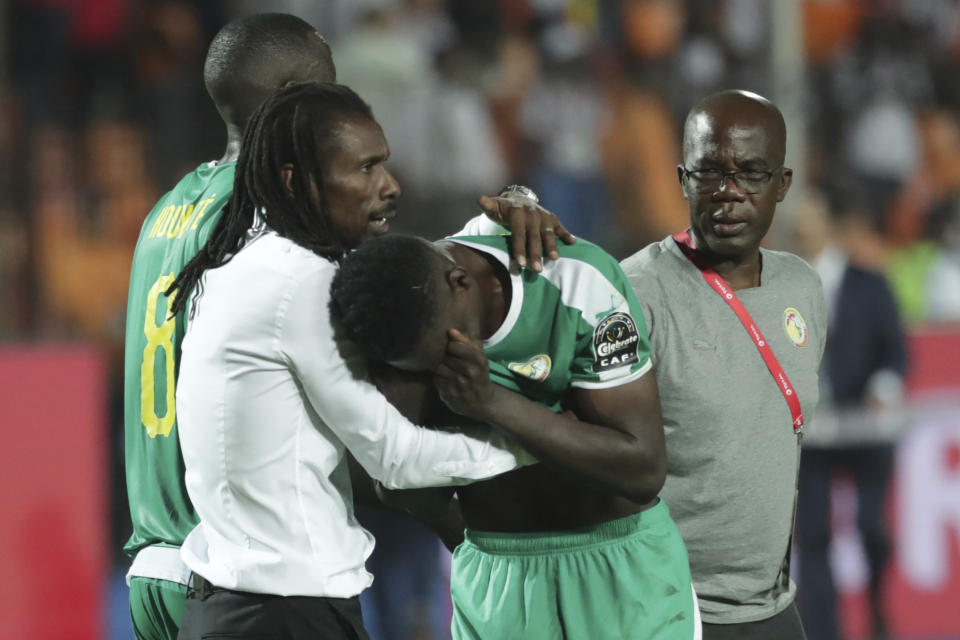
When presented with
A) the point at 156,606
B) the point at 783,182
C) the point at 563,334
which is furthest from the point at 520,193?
the point at 156,606

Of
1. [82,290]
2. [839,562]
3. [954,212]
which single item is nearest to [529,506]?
[839,562]

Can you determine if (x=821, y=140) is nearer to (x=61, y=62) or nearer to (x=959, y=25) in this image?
(x=959, y=25)

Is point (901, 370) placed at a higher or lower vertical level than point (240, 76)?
lower

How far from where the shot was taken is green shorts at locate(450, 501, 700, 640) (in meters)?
2.81

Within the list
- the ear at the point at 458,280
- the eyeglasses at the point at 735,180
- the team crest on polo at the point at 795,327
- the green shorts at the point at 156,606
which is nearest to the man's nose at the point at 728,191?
the eyeglasses at the point at 735,180

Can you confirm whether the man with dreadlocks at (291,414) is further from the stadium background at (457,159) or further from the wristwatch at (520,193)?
the stadium background at (457,159)

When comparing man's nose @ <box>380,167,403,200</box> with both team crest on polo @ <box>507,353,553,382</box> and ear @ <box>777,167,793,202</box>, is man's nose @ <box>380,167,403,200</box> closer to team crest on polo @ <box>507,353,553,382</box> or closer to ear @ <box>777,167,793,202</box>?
team crest on polo @ <box>507,353,553,382</box>

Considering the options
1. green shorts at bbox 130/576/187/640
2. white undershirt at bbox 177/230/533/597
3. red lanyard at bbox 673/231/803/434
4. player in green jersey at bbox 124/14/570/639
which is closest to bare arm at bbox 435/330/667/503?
white undershirt at bbox 177/230/533/597

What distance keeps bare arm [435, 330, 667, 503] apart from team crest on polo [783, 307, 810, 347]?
61 cm

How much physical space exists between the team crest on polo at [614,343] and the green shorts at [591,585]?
14.9 inches

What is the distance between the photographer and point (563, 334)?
8.85ft

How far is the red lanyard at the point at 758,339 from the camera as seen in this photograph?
3.18m

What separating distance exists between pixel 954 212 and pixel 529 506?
7.08 metres

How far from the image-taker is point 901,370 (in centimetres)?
670
